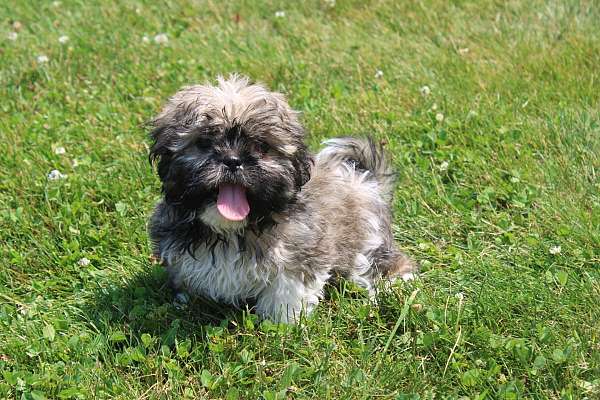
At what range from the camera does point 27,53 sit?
6.79 metres

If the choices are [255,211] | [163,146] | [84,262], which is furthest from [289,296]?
[84,262]

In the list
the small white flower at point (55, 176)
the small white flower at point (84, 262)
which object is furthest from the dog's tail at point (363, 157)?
the small white flower at point (55, 176)

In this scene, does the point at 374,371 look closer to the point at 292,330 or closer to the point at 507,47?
the point at 292,330

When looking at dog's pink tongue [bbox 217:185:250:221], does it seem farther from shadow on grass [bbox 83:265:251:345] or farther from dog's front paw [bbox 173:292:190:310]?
dog's front paw [bbox 173:292:190:310]

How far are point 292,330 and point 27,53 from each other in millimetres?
4298

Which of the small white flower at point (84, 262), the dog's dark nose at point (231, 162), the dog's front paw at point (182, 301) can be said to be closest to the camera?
the dog's dark nose at point (231, 162)

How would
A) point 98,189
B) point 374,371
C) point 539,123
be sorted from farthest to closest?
point 539,123 < point 98,189 < point 374,371

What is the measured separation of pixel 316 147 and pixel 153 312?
6.14 ft

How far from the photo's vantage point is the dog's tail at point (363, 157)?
4539 mm

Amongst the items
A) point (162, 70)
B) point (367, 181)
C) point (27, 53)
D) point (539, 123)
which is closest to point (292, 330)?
point (367, 181)

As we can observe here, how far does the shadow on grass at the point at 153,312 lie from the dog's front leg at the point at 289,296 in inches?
4.6

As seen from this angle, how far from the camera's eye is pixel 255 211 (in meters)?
3.46

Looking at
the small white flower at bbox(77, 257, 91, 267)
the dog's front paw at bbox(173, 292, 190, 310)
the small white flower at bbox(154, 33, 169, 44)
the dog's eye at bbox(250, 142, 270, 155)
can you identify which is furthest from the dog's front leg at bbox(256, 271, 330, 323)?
the small white flower at bbox(154, 33, 169, 44)

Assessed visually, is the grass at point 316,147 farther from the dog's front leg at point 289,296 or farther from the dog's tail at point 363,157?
the dog's tail at point 363,157
